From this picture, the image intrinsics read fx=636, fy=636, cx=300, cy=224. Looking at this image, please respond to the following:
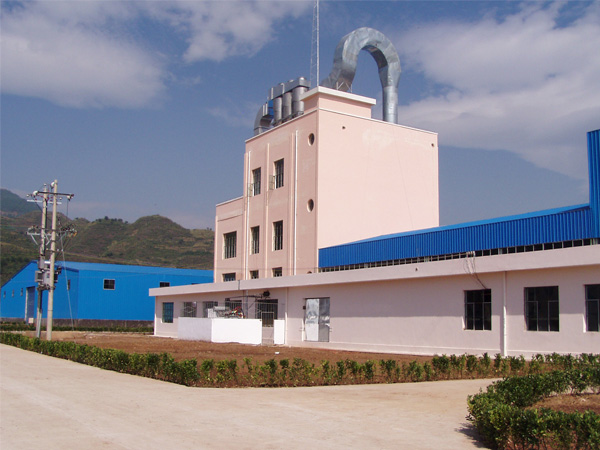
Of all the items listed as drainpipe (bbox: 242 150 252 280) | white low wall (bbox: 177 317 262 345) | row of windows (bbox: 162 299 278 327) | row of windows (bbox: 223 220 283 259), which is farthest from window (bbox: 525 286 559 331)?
drainpipe (bbox: 242 150 252 280)

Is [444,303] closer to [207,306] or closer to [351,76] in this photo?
[351,76]

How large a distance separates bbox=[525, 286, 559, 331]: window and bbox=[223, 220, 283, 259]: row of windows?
64.8ft

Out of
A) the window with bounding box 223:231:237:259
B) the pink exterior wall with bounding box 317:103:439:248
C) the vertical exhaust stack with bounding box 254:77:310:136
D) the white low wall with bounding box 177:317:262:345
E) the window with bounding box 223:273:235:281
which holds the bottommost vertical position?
the white low wall with bounding box 177:317:262:345

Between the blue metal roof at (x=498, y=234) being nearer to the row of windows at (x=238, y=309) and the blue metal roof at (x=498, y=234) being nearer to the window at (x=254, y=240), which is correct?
the row of windows at (x=238, y=309)

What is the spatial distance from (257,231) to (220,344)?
10.6 meters

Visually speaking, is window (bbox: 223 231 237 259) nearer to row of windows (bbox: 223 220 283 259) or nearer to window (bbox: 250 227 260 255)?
row of windows (bbox: 223 220 283 259)

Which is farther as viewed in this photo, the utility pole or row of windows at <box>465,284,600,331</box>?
the utility pole

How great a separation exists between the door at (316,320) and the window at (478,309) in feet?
29.5

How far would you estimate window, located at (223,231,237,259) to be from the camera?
4475 centimetres

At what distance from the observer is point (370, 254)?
30484 millimetres

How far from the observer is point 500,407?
27.4 feet

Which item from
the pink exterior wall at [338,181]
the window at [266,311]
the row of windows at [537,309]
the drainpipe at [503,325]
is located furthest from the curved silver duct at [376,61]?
the drainpipe at [503,325]

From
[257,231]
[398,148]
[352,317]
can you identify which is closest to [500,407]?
[352,317]

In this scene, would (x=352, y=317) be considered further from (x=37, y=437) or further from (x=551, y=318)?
(x=37, y=437)
